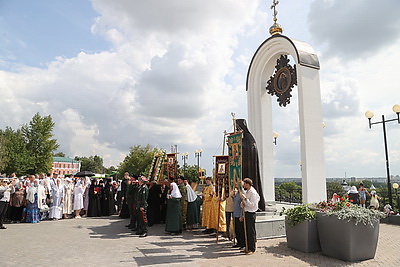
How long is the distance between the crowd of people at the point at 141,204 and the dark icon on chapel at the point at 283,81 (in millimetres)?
5055

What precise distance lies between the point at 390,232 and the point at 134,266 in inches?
328

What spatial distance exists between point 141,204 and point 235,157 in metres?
3.20

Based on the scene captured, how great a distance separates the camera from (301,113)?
35.3 feet

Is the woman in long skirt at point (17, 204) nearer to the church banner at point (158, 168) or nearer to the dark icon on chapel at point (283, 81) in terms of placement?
the church banner at point (158, 168)

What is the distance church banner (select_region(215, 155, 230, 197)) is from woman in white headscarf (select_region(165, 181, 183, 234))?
1.38 metres

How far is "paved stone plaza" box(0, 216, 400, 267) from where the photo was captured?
625cm

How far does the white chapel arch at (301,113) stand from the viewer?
10.4 metres

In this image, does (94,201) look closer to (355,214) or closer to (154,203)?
(154,203)

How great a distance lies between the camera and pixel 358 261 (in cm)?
629

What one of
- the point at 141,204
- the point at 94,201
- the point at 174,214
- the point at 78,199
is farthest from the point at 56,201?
the point at 174,214

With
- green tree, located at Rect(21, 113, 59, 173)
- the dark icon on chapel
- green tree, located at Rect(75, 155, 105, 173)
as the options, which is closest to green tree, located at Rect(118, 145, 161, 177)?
green tree, located at Rect(21, 113, 59, 173)

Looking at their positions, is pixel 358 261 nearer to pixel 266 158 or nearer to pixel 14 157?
pixel 266 158

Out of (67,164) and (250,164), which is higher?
(67,164)

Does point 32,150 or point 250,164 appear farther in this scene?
point 32,150
